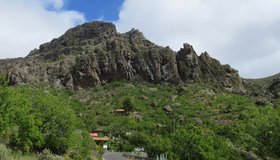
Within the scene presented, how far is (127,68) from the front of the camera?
477 ft

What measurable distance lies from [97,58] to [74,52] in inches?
972

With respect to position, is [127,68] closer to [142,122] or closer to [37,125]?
[142,122]

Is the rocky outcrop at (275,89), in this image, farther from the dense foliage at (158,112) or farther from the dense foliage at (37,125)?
the dense foliage at (37,125)

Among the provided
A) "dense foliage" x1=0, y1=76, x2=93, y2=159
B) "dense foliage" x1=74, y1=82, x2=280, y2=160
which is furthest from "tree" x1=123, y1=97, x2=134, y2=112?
"dense foliage" x1=0, y1=76, x2=93, y2=159

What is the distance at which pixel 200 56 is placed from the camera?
14200 centimetres

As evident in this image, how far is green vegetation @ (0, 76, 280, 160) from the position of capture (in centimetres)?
2950

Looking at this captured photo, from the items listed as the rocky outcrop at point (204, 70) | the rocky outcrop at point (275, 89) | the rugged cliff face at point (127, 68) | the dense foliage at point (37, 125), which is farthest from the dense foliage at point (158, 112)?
the dense foliage at point (37, 125)

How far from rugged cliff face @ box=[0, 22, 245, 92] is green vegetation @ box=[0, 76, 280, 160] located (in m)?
7.36

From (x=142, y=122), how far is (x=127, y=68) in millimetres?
45640

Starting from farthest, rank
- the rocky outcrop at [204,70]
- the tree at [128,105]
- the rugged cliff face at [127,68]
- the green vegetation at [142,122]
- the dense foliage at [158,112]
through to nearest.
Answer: the rugged cliff face at [127,68], the rocky outcrop at [204,70], the tree at [128,105], the dense foliage at [158,112], the green vegetation at [142,122]

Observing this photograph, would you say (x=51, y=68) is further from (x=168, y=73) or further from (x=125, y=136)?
(x=125, y=136)

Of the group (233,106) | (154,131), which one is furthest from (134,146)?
(233,106)

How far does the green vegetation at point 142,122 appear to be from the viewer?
29500 mm

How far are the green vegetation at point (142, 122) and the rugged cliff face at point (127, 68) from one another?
24.1 feet
